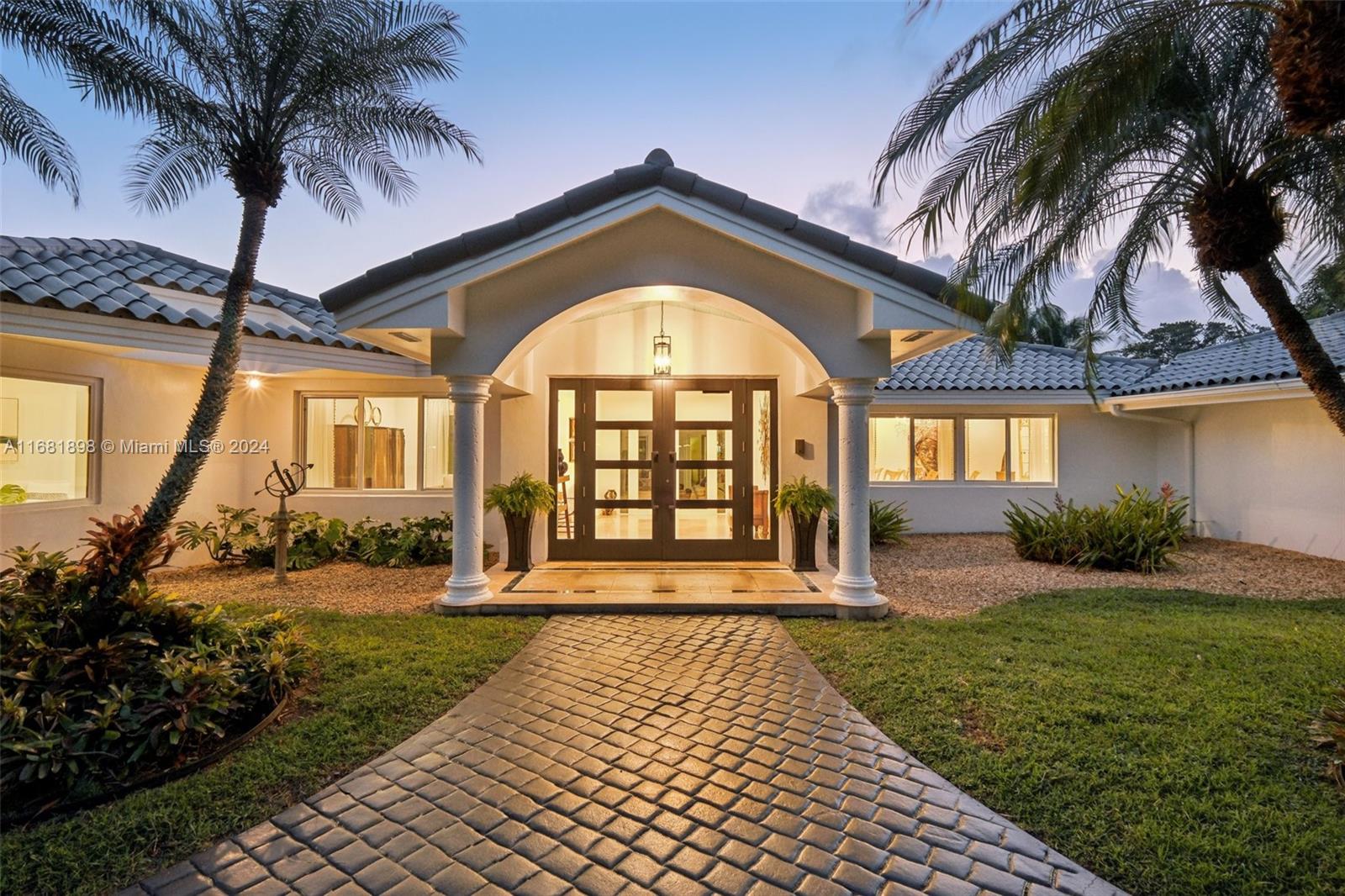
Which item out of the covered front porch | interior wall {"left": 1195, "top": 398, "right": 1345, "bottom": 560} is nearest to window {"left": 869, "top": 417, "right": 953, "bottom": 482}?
interior wall {"left": 1195, "top": 398, "right": 1345, "bottom": 560}

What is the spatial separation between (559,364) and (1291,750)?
8.20 m

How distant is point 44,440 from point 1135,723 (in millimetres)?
11982

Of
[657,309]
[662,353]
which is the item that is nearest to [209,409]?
[662,353]

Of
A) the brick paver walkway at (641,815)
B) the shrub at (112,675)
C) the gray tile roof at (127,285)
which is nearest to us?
the brick paver walkway at (641,815)

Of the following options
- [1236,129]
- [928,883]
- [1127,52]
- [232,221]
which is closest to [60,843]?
[928,883]

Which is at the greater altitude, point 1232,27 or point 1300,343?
point 1232,27

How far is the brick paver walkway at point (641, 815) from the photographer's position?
2639 millimetres

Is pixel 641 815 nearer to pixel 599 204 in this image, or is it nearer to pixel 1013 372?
pixel 599 204

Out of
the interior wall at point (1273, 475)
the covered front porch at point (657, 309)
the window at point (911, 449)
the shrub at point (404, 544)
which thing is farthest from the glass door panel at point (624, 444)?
the interior wall at point (1273, 475)

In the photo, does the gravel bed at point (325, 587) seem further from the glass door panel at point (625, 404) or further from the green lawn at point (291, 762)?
the glass door panel at point (625, 404)

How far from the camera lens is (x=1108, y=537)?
9180 mm

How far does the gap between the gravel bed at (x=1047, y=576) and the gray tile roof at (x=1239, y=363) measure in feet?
9.42

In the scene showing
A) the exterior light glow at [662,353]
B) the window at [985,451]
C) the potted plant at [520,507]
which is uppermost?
the exterior light glow at [662,353]

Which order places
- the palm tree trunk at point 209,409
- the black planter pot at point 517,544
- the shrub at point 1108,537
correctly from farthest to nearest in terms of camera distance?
1. the shrub at point 1108,537
2. the black planter pot at point 517,544
3. the palm tree trunk at point 209,409
